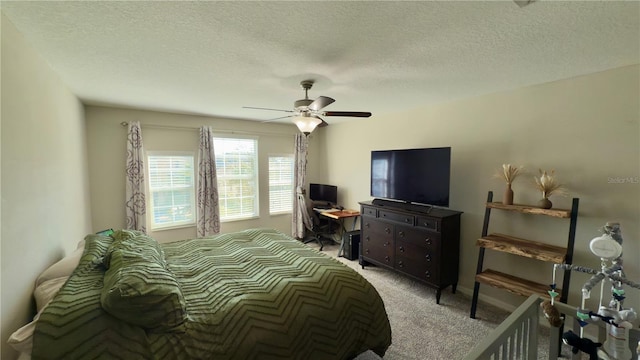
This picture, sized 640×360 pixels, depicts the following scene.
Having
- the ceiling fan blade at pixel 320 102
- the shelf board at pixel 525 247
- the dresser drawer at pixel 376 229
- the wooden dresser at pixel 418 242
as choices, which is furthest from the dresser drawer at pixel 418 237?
the ceiling fan blade at pixel 320 102

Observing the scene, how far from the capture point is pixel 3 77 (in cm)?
138

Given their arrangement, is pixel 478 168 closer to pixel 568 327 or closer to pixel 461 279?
pixel 461 279

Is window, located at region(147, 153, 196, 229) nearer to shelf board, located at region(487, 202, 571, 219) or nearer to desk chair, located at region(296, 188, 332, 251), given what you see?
desk chair, located at region(296, 188, 332, 251)

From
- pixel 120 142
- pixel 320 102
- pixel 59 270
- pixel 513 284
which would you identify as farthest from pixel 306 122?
pixel 120 142

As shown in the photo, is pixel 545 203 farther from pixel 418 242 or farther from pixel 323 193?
pixel 323 193

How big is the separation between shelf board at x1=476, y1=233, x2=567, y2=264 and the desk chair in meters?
2.92

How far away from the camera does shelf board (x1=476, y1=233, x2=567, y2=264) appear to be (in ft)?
7.27

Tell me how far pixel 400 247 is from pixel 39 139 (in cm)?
355

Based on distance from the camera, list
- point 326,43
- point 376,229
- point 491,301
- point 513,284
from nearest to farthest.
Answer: point 326,43 → point 513,284 → point 491,301 → point 376,229

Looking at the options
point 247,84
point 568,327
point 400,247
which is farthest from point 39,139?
point 568,327

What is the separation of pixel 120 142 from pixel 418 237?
4.20 meters

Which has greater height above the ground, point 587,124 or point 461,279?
point 587,124

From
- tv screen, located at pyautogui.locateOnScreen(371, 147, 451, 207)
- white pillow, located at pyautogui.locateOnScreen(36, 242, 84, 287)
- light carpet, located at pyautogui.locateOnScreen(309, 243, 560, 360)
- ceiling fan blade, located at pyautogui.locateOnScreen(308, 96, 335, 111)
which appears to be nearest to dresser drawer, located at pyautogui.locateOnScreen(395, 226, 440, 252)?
tv screen, located at pyautogui.locateOnScreen(371, 147, 451, 207)

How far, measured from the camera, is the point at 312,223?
5.27 meters
